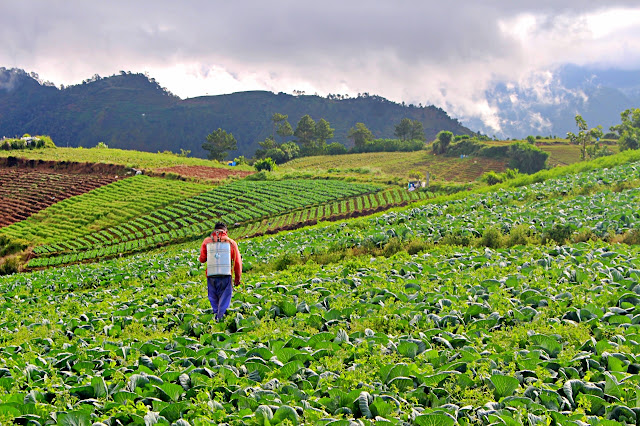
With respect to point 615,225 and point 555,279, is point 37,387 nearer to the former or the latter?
point 555,279

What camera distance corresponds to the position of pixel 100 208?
188 ft

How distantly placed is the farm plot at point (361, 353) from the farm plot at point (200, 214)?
3573cm

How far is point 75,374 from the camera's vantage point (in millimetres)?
7109

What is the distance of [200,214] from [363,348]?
162 ft

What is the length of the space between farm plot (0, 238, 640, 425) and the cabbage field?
0.08ft

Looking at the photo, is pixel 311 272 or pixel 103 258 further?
pixel 103 258

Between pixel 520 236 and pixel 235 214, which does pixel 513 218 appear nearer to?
pixel 520 236

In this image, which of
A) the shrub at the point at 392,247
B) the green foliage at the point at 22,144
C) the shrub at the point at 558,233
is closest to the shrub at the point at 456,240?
the shrub at the point at 392,247

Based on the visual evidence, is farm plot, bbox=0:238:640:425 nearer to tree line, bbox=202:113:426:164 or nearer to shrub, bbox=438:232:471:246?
shrub, bbox=438:232:471:246

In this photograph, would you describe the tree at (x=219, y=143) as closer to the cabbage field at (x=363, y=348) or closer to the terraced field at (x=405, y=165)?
the terraced field at (x=405, y=165)

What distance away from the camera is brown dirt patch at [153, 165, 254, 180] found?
7489cm

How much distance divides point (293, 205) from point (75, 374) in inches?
1906

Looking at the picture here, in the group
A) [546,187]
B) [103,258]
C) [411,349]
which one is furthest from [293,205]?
[411,349]

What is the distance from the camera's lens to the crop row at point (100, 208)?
52.0 m
